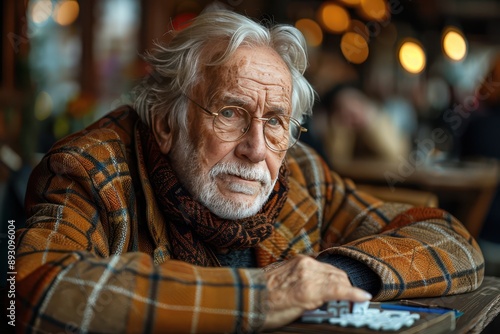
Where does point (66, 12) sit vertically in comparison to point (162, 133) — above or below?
below

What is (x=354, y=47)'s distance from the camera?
9.38 meters

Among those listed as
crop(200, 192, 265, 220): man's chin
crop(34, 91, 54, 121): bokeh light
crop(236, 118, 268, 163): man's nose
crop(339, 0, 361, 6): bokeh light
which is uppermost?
crop(339, 0, 361, 6): bokeh light

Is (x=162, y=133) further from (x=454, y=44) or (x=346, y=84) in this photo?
(x=346, y=84)

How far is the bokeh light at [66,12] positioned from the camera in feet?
24.8

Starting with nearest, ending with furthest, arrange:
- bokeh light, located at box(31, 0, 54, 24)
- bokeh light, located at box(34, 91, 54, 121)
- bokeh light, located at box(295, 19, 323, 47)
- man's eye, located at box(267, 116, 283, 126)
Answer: man's eye, located at box(267, 116, 283, 126) → bokeh light, located at box(34, 91, 54, 121) → bokeh light, located at box(31, 0, 54, 24) → bokeh light, located at box(295, 19, 323, 47)

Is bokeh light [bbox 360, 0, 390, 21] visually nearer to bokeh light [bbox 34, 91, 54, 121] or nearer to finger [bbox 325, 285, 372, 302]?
bokeh light [bbox 34, 91, 54, 121]

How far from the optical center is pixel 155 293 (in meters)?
1.43

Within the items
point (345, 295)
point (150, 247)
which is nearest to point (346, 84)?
point (150, 247)

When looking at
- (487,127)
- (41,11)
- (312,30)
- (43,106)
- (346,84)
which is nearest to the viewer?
(487,127)

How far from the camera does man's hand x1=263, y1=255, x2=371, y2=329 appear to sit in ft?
4.89

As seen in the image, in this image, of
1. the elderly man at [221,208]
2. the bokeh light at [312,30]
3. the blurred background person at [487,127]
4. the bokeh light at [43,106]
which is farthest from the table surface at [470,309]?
the bokeh light at [312,30]

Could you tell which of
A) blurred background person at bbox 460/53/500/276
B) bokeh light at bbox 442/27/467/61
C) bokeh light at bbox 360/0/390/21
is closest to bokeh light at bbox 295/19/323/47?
bokeh light at bbox 360/0/390/21

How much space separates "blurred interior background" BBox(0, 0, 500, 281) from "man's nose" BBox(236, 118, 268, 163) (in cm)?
46

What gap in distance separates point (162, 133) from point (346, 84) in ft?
16.9
